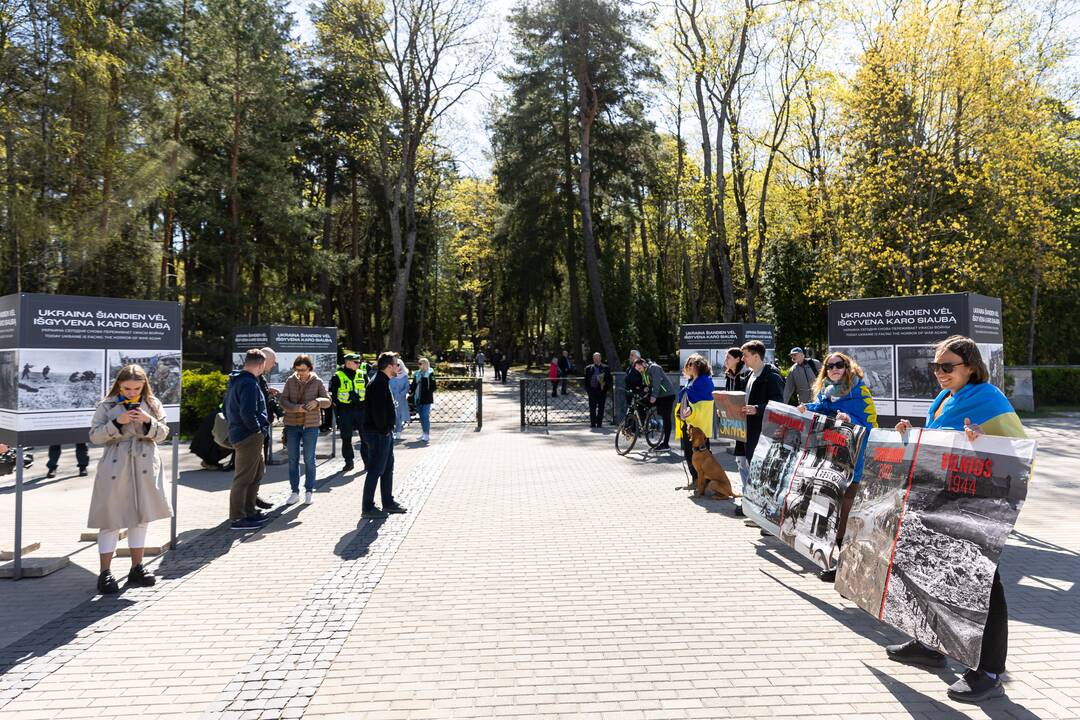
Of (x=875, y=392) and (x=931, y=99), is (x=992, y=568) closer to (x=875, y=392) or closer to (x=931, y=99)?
(x=875, y=392)

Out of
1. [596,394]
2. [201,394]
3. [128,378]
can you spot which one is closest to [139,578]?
[128,378]

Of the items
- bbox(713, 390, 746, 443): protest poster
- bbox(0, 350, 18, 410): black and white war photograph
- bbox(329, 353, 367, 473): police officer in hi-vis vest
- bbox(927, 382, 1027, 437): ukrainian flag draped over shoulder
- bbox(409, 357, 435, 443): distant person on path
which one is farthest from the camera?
bbox(409, 357, 435, 443): distant person on path

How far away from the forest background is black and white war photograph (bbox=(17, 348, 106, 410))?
11.9 metres

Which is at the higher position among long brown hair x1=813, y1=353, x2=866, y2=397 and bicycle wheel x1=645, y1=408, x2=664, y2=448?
long brown hair x1=813, y1=353, x2=866, y2=397

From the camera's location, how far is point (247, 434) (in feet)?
23.1

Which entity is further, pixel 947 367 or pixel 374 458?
pixel 374 458

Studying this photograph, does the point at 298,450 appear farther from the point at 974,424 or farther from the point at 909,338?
the point at 909,338

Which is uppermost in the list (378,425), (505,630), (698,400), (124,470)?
(698,400)

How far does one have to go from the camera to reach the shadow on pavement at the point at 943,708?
3.23 meters

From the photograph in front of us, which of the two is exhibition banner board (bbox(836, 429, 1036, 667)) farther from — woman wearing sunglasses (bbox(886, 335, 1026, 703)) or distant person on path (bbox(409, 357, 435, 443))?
distant person on path (bbox(409, 357, 435, 443))

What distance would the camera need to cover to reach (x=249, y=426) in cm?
693

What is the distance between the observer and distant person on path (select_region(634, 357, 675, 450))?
12.7 metres

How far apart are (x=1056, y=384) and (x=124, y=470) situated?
28.3 m

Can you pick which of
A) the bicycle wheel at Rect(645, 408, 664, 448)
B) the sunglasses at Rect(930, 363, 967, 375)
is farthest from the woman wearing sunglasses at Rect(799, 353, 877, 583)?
the bicycle wheel at Rect(645, 408, 664, 448)
